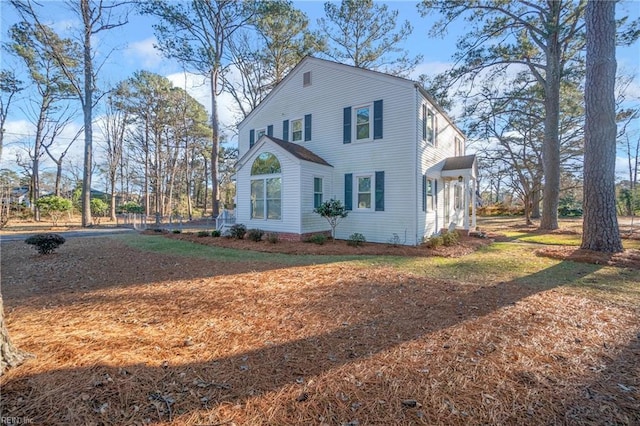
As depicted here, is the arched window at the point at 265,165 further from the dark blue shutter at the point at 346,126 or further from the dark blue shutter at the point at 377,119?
the dark blue shutter at the point at 377,119

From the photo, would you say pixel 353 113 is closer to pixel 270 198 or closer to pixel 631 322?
pixel 270 198

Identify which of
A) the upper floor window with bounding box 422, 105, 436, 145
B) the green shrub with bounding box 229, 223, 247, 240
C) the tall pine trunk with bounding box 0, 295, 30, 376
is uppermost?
the upper floor window with bounding box 422, 105, 436, 145

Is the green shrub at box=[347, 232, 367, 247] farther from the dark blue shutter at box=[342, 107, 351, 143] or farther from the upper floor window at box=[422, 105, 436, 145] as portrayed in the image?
the upper floor window at box=[422, 105, 436, 145]

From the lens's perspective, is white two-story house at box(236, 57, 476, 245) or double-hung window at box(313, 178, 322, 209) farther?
double-hung window at box(313, 178, 322, 209)

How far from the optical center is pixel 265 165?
12.1 meters

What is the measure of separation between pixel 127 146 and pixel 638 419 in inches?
1405

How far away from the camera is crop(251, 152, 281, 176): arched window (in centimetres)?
1178

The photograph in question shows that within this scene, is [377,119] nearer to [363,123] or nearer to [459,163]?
[363,123]

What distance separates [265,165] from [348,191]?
381cm

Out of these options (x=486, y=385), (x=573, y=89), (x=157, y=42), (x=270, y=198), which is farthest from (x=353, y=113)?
(x=157, y=42)

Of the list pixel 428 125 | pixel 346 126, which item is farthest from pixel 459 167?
pixel 346 126

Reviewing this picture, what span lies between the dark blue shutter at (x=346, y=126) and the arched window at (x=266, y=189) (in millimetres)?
3177

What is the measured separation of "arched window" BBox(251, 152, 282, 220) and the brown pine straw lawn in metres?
7.16

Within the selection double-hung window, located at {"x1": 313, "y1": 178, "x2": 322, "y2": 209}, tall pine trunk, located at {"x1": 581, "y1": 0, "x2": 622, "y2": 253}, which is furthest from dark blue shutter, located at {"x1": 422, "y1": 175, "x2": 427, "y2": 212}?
tall pine trunk, located at {"x1": 581, "y1": 0, "x2": 622, "y2": 253}
